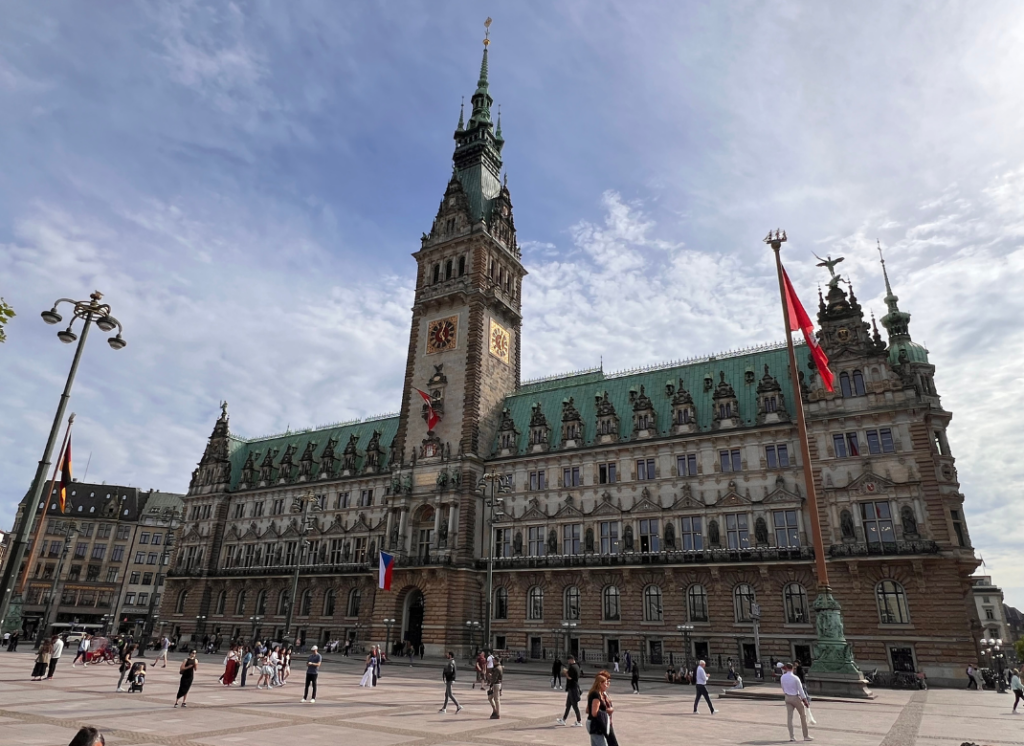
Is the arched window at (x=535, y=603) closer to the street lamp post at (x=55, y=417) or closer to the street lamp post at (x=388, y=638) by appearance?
the street lamp post at (x=388, y=638)

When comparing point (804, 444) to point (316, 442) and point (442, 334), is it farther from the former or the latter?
point (316, 442)

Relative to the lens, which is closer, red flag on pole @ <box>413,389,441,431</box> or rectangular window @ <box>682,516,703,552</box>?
rectangular window @ <box>682,516,703,552</box>

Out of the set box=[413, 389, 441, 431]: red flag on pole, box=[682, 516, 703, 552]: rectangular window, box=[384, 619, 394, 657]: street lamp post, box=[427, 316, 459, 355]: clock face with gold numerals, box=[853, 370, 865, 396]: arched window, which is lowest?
box=[384, 619, 394, 657]: street lamp post

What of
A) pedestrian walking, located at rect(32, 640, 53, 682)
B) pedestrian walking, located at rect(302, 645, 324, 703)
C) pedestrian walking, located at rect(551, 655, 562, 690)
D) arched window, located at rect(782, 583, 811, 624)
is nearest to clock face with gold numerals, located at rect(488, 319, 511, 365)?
arched window, located at rect(782, 583, 811, 624)

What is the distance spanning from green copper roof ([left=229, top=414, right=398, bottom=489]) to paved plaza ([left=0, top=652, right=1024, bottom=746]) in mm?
47872

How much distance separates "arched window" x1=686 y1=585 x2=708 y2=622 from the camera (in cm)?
5128

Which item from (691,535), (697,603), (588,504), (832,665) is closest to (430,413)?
(588,504)

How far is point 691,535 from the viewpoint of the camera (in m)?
53.9

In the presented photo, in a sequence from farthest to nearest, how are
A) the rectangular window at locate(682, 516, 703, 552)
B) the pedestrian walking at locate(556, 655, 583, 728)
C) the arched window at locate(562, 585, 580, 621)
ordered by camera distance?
the arched window at locate(562, 585, 580, 621) → the rectangular window at locate(682, 516, 703, 552) → the pedestrian walking at locate(556, 655, 583, 728)

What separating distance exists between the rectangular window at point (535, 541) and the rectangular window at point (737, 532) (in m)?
Result: 17.1

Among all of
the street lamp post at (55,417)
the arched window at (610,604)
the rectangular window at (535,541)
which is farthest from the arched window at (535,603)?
the street lamp post at (55,417)

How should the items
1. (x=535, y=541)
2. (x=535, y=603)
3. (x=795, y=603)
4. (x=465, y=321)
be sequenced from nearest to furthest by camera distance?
(x=795, y=603) < (x=535, y=603) < (x=535, y=541) < (x=465, y=321)

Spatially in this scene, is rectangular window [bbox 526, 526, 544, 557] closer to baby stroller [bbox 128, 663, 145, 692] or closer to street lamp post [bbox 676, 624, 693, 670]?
street lamp post [bbox 676, 624, 693, 670]

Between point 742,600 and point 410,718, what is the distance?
36.0 metres
